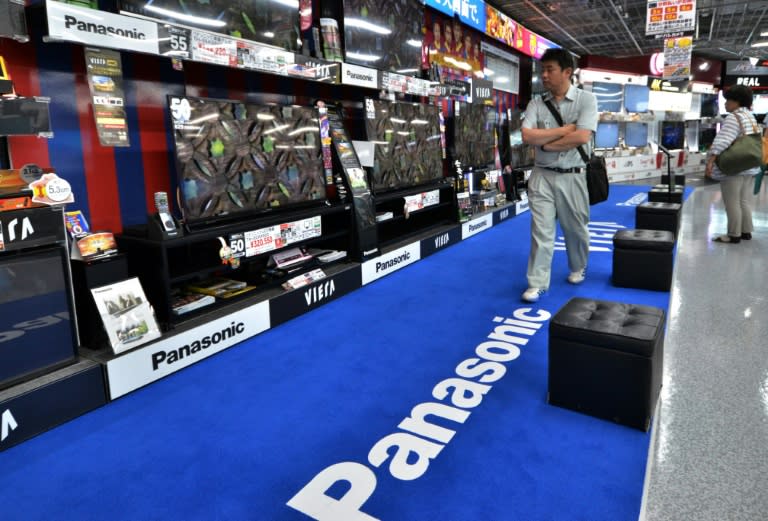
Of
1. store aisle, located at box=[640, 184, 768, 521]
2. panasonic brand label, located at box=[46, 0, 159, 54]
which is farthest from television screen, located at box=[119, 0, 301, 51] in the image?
store aisle, located at box=[640, 184, 768, 521]

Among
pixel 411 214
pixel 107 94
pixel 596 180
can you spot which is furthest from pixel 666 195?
pixel 107 94

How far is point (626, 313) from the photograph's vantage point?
238 cm

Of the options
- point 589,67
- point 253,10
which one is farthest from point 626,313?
point 589,67

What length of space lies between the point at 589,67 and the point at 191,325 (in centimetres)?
1533

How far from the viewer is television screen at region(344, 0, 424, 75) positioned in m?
4.57

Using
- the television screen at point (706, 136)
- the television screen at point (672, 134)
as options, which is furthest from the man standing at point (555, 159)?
the television screen at point (706, 136)

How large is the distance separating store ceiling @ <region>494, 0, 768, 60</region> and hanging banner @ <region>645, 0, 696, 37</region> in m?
1.35

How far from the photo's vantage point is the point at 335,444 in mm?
2055

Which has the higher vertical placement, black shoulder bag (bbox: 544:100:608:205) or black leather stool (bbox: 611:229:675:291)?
black shoulder bag (bbox: 544:100:608:205)

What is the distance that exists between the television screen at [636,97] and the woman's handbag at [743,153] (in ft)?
34.7

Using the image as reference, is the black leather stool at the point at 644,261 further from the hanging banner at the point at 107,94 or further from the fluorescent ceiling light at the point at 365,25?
the hanging banner at the point at 107,94

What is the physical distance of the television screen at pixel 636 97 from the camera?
48.0 ft

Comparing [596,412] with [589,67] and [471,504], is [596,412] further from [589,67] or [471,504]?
[589,67]

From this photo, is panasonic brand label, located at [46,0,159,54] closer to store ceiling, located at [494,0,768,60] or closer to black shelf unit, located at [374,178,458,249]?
black shelf unit, located at [374,178,458,249]
